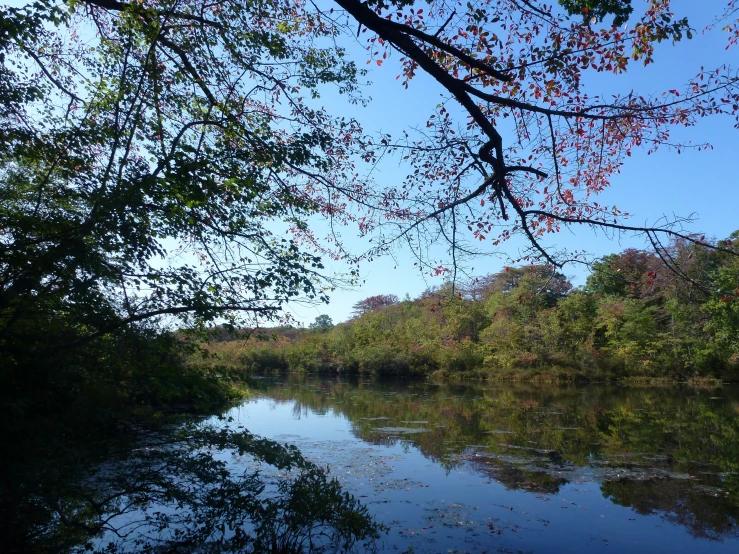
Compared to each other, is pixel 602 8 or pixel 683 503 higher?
pixel 602 8

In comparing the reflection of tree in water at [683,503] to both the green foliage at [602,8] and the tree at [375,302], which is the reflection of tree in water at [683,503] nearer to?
the green foliage at [602,8]

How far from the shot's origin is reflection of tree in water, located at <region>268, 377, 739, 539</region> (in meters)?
6.75

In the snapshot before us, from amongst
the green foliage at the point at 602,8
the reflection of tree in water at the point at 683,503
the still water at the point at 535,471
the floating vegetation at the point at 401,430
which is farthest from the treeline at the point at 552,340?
the green foliage at the point at 602,8

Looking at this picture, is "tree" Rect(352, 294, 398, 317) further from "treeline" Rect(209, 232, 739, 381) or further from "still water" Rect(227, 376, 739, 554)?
"still water" Rect(227, 376, 739, 554)

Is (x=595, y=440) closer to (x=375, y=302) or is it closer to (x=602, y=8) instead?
(x=602, y=8)

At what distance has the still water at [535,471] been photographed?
18.0ft

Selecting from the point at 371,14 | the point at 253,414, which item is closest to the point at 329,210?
the point at 371,14

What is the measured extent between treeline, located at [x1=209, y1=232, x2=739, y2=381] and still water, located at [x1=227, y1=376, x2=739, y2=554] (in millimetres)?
6311

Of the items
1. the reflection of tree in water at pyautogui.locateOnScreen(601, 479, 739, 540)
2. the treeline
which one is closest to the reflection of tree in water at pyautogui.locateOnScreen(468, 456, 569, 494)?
the reflection of tree in water at pyautogui.locateOnScreen(601, 479, 739, 540)

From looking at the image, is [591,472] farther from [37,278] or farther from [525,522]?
[37,278]

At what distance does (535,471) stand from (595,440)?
340cm

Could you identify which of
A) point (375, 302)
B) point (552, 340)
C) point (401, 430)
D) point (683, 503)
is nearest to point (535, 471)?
point (683, 503)

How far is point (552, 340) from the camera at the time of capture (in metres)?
28.6

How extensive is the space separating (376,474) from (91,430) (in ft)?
17.4
